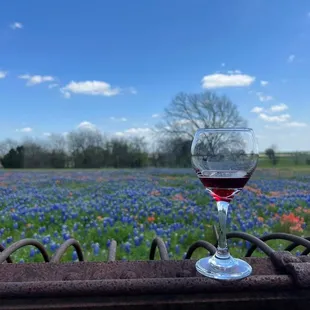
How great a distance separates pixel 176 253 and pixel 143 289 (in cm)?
255

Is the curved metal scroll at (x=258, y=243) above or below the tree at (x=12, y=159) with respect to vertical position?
below

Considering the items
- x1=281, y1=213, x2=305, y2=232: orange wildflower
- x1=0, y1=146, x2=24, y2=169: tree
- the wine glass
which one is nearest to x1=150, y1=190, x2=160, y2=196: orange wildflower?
x1=281, y1=213, x2=305, y2=232: orange wildflower

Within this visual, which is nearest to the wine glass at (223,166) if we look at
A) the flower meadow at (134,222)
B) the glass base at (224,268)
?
the glass base at (224,268)

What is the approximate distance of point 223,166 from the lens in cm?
78

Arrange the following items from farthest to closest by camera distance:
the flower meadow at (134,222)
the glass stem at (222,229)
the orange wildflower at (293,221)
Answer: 1. the orange wildflower at (293,221)
2. the flower meadow at (134,222)
3. the glass stem at (222,229)

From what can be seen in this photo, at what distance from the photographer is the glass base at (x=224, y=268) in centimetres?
66

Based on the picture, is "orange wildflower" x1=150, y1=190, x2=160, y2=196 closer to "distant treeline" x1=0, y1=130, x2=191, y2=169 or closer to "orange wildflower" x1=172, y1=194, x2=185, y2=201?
"orange wildflower" x1=172, y1=194, x2=185, y2=201

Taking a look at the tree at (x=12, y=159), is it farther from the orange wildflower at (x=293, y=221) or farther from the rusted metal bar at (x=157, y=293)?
the rusted metal bar at (x=157, y=293)

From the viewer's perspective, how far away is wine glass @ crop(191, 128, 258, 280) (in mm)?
746

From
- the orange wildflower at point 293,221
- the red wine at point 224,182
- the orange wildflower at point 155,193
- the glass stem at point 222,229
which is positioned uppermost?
the red wine at point 224,182

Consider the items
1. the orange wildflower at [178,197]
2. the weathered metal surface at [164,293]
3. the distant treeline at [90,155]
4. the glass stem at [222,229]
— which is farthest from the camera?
the distant treeline at [90,155]

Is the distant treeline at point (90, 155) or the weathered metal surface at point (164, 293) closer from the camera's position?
the weathered metal surface at point (164, 293)

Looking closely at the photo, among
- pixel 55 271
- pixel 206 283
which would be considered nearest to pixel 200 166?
pixel 206 283

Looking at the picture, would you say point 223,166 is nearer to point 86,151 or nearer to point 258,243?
point 258,243
